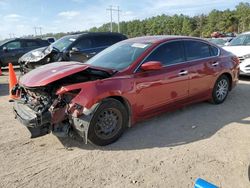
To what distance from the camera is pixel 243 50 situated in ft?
28.8

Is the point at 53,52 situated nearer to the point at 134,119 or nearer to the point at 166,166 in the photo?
the point at 134,119

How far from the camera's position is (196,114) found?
5211mm

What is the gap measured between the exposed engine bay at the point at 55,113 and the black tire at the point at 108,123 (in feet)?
0.43

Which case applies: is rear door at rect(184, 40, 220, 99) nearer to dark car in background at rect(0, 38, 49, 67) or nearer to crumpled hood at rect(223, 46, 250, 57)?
crumpled hood at rect(223, 46, 250, 57)

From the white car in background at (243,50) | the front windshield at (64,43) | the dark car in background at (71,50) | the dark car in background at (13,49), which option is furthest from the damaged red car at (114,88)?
the dark car in background at (13,49)

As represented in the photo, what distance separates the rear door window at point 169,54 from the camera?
4473 millimetres

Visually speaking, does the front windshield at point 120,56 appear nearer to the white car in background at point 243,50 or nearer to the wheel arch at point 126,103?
the wheel arch at point 126,103

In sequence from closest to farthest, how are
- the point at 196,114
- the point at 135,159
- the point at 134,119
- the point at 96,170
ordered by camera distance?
the point at 96,170, the point at 135,159, the point at 134,119, the point at 196,114

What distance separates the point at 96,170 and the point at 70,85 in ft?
4.02

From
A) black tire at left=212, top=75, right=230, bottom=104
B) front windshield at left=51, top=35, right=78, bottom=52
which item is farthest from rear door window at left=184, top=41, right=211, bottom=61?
front windshield at left=51, top=35, right=78, bottom=52

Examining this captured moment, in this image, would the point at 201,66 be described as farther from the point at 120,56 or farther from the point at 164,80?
the point at 120,56

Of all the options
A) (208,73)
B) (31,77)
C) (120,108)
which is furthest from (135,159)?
(208,73)

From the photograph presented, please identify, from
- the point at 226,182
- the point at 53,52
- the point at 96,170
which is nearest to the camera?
the point at 226,182

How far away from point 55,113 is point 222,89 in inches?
159
